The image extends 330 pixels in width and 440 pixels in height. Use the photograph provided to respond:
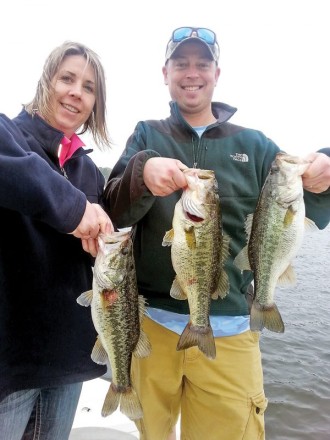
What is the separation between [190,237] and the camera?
2738 mm

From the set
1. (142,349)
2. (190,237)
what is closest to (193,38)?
(190,237)

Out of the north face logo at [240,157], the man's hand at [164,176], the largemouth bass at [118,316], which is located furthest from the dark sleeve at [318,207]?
the largemouth bass at [118,316]

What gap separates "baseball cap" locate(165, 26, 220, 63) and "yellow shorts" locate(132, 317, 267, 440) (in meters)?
2.42

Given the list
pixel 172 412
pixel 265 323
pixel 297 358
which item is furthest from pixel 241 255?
pixel 297 358

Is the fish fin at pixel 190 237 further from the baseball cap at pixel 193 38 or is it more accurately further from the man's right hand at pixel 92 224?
the baseball cap at pixel 193 38

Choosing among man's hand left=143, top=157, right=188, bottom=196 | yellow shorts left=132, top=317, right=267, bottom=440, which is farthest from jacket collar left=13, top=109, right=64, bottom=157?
yellow shorts left=132, top=317, right=267, bottom=440

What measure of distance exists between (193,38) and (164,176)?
1.59 m

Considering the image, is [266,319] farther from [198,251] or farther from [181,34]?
[181,34]

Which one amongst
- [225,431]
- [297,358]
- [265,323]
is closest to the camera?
[265,323]

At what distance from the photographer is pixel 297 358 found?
10.4 m

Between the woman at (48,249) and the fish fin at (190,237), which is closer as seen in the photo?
the woman at (48,249)

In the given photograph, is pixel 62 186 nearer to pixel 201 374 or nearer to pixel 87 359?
pixel 87 359

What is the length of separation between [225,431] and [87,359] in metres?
1.38

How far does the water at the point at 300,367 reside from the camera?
7769 millimetres
